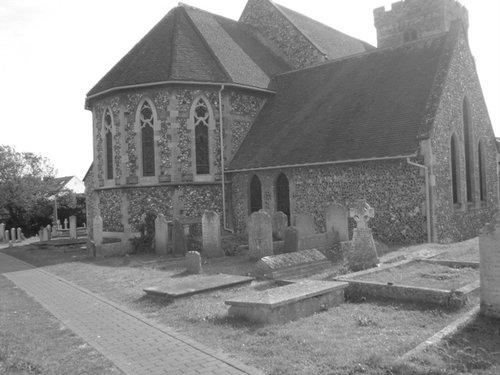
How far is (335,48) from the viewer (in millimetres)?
28453

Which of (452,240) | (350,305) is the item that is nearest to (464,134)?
(452,240)

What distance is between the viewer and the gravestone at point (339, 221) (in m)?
14.6

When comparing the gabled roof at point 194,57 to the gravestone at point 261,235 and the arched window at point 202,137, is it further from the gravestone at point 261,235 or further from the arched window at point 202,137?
the gravestone at point 261,235

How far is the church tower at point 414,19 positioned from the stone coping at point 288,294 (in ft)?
81.7

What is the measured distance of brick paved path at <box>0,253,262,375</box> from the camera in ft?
18.0

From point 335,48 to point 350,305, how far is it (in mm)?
23219

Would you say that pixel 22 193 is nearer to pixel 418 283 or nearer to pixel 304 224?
pixel 304 224

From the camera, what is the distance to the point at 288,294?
7488 mm

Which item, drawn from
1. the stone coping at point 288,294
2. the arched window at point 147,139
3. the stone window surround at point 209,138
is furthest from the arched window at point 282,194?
the stone coping at point 288,294

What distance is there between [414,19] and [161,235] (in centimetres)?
2341

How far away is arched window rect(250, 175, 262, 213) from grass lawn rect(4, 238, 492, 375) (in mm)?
10467

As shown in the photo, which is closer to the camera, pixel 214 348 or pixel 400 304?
pixel 214 348

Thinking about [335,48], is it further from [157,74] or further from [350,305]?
[350,305]

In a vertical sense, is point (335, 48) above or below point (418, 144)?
above
